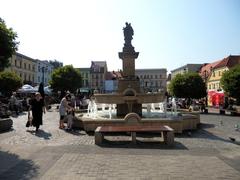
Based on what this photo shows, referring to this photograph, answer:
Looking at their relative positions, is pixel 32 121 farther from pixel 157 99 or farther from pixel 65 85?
pixel 65 85

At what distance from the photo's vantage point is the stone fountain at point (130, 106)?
1486 centimetres

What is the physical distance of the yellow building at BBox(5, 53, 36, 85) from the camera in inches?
2586

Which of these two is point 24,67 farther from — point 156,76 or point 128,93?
point 156,76

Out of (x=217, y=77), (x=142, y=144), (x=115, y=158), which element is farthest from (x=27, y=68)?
(x=115, y=158)

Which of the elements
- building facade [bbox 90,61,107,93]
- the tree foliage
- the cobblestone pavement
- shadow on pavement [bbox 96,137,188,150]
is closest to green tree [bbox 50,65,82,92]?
the tree foliage

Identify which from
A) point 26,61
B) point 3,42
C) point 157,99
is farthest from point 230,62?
point 3,42

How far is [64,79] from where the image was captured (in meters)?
60.3

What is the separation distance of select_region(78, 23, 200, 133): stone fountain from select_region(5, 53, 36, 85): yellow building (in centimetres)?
4516

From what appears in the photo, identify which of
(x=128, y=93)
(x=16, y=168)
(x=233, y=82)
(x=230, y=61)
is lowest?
(x=16, y=168)

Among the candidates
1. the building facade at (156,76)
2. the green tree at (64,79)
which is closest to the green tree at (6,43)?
the green tree at (64,79)

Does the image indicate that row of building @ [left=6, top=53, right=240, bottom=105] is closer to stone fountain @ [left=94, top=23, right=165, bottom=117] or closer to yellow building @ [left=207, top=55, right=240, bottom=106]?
yellow building @ [left=207, top=55, right=240, bottom=106]

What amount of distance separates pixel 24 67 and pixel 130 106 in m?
56.5

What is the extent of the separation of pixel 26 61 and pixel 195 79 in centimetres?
4354

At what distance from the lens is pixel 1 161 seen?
9.03m
